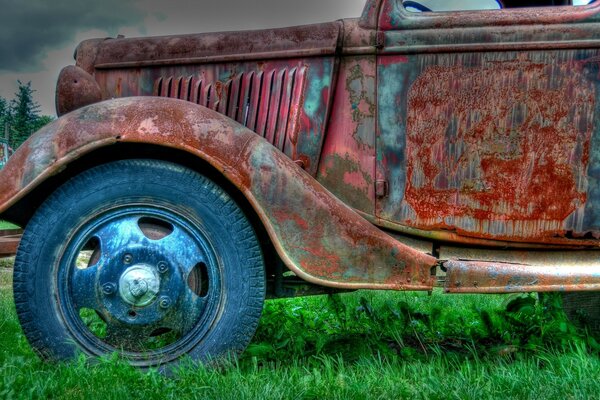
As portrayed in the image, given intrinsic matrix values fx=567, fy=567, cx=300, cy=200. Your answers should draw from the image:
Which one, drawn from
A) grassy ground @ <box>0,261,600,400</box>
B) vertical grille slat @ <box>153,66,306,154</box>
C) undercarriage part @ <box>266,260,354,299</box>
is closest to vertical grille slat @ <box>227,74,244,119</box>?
vertical grille slat @ <box>153,66,306,154</box>

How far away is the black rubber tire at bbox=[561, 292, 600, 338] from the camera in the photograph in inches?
129

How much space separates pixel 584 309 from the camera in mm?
3332

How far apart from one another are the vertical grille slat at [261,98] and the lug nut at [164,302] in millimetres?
896

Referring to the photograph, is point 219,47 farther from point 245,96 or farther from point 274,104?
point 274,104

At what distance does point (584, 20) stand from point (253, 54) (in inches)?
59.7

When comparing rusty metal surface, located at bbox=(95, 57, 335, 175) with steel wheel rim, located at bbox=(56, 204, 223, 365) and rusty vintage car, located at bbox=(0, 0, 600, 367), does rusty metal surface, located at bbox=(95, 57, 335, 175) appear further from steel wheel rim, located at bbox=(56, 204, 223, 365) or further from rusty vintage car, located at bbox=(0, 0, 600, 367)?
steel wheel rim, located at bbox=(56, 204, 223, 365)

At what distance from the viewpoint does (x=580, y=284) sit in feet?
8.00

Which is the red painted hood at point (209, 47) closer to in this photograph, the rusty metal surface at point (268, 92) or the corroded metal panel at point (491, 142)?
the rusty metal surface at point (268, 92)

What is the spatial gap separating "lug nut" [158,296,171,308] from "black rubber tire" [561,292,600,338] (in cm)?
236

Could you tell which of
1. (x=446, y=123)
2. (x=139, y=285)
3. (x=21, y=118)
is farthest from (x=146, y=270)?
(x=21, y=118)

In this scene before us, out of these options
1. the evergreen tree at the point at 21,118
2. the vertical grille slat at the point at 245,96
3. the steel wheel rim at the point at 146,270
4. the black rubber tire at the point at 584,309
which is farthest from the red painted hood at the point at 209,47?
the evergreen tree at the point at 21,118

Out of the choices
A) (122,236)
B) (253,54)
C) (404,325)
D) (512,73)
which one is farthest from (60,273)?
(512,73)

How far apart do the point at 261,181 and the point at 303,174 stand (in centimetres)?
20

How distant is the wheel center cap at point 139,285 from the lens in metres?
2.25
